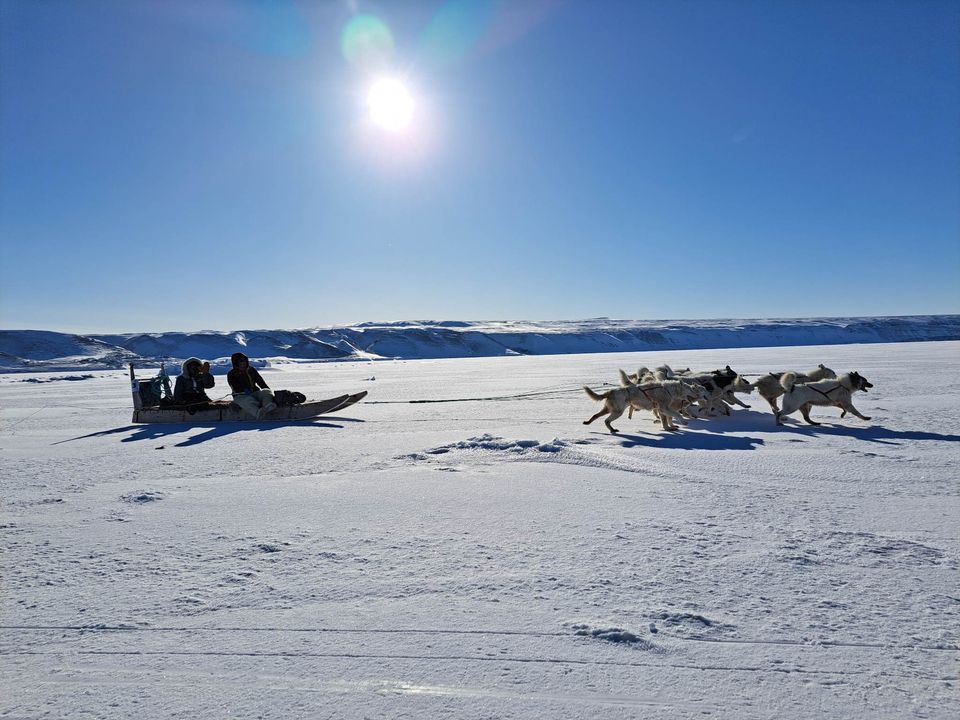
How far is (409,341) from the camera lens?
92.0 m

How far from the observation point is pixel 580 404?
1137 cm

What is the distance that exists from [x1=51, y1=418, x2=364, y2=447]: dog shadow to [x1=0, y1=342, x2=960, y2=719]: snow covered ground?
84.9 inches

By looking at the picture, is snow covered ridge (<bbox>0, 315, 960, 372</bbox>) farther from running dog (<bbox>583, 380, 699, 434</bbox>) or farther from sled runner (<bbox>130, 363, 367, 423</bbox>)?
running dog (<bbox>583, 380, 699, 434</bbox>)

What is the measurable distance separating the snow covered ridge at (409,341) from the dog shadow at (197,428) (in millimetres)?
48791

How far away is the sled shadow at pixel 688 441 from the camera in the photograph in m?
6.41

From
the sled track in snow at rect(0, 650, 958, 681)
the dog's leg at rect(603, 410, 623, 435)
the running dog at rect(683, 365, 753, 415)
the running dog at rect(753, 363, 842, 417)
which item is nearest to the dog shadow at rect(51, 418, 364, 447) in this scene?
the dog's leg at rect(603, 410, 623, 435)

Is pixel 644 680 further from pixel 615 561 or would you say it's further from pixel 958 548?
pixel 958 548

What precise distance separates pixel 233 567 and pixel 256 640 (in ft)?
2.86

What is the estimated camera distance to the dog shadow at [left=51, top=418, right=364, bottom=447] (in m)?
7.99

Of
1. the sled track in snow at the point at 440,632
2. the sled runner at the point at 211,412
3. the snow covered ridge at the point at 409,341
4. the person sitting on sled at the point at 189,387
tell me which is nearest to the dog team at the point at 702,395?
the sled runner at the point at 211,412

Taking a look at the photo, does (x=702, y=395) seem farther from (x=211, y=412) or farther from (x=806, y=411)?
(x=211, y=412)

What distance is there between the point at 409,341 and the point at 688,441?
86612mm

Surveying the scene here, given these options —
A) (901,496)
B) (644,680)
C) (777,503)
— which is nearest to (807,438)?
(901,496)

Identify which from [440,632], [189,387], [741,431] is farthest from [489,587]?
[189,387]
